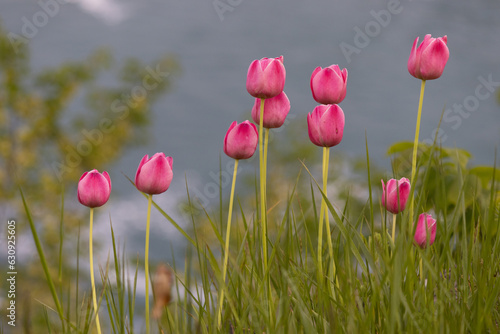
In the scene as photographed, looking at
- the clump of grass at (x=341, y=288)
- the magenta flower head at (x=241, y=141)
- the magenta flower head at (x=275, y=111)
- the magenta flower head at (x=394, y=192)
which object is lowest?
the clump of grass at (x=341, y=288)

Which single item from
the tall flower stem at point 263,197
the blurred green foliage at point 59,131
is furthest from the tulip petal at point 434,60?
the blurred green foliage at point 59,131

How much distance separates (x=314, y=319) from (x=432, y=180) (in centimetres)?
96

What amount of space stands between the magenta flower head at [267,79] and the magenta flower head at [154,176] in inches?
12.0

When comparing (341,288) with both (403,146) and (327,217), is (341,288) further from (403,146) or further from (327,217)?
(403,146)

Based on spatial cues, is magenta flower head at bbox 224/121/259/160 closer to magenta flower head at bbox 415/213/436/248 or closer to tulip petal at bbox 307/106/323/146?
tulip petal at bbox 307/106/323/146

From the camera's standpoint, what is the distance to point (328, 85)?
1.36 m

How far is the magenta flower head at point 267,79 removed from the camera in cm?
130

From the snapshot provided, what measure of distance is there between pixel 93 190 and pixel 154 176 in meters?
0.20

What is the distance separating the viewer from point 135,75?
8828 millimetres

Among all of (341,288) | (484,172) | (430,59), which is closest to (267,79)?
(430,59)

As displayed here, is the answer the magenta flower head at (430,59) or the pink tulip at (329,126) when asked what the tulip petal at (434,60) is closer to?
the magenta flower head at (430,59)

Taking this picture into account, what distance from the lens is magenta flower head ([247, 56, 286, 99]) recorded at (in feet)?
4.27

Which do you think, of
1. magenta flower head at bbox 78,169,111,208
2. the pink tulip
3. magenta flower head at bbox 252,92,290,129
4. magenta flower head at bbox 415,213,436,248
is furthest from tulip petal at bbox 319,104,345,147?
magenta flower head at bbox 78,169,111,208

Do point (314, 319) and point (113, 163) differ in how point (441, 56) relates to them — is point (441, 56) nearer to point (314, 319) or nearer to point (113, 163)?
point (314, 319)
